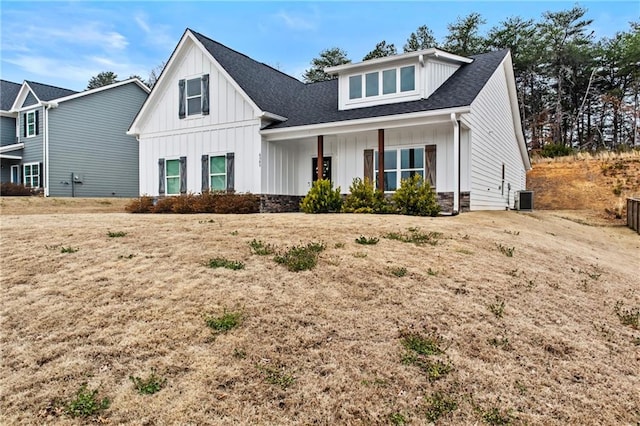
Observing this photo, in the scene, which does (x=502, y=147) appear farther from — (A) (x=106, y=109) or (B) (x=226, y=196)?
(A) (x=106, y=109)

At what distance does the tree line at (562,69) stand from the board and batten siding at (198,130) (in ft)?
66.6

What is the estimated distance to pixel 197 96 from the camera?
16.1 metres

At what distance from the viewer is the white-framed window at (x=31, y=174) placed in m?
22.3

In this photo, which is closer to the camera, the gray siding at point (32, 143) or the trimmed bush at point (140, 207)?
the trimmed bush at point (140, 207)

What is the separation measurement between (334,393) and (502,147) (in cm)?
1706

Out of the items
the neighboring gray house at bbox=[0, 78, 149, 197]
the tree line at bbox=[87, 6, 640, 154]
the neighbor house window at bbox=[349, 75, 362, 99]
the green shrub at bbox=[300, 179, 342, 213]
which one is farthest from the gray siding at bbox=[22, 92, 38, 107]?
the tree line at bbox=[87, 6, 640, 154]

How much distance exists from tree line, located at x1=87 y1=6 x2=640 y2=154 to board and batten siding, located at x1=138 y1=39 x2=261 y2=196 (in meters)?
19.9

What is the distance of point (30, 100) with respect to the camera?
23031mm

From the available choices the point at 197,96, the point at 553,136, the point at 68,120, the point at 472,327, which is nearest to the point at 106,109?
the point at 68,120

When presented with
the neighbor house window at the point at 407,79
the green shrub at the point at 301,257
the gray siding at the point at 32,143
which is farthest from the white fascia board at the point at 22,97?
the green shrub at the point at 301,257

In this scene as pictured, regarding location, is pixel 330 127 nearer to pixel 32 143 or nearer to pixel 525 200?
pixel 525 200

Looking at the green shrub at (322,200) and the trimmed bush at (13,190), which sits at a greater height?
the trimmed bush at (13,190)

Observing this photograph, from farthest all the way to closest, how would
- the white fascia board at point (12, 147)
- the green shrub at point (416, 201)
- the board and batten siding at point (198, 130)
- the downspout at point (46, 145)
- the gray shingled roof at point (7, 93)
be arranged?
the gray shingled roof at point (7, 93)
the white fascia board at point (12, 147)
the downspout at point (46, 145)
the board and batten siding at point (198, 130)
the green shrub at point (416, 201)

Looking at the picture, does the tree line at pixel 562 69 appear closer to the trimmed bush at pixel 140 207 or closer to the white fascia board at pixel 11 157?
the white fascia board at pixel 11 157
